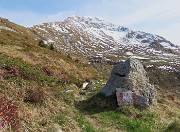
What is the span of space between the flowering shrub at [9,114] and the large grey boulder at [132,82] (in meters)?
10.1

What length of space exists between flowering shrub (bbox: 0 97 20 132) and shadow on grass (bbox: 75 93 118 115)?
7.06 metres

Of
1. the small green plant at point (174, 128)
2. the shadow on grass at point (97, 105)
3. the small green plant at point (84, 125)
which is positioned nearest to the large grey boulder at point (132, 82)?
the shadow on grass at point (97, 105)

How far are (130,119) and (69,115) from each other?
417 cm

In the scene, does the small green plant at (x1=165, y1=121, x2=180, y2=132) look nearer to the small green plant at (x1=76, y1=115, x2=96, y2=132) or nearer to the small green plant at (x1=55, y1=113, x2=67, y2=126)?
the small green plant at (x1=76, y1=115, x2=96, y2=132)

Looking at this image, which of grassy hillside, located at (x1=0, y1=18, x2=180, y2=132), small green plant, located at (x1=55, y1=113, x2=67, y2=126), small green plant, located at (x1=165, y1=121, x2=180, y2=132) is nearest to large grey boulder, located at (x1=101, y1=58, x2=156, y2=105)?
grassy hillside, located at (x1=0, y1=18, x2=180, y2=132)

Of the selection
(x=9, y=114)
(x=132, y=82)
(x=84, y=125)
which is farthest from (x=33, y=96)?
(x=132, y=82)

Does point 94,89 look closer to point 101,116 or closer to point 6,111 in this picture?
point 101,116

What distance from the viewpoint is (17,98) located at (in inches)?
728

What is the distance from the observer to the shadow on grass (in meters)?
22.9

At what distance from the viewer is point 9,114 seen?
15.3 meters

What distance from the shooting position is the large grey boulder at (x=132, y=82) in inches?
973

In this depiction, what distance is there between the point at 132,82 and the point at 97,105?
11.2 feet

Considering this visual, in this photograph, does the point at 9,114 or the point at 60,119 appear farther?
the point at 60,119

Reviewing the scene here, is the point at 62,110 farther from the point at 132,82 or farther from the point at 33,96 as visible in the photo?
the point at 132,82
